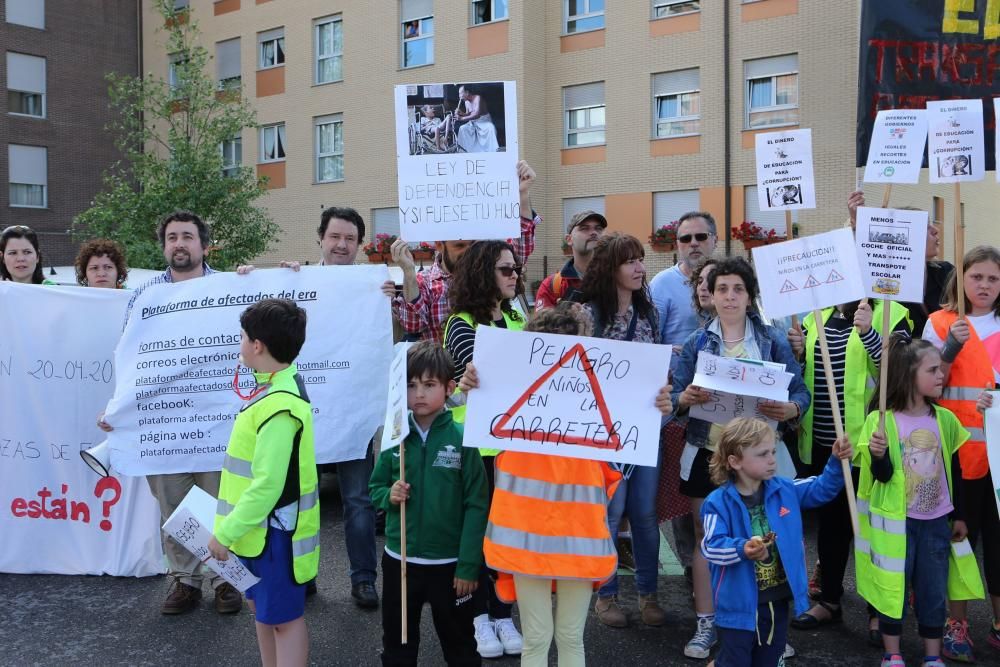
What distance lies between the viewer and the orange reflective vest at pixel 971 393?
4.41m

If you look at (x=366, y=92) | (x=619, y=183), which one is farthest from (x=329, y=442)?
(x=366, y=92)

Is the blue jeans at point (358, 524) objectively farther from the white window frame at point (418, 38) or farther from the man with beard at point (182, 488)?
the white window frame at point (418, 38)

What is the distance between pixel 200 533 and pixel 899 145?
12.6 ft

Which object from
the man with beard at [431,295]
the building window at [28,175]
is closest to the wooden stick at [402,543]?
the man with beard at [431,295]

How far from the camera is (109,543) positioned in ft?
18.2

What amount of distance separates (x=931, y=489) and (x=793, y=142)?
72.2 inches

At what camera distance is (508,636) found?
4.37 metres

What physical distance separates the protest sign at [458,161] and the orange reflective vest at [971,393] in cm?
237

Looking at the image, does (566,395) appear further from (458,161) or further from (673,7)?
(673,7)

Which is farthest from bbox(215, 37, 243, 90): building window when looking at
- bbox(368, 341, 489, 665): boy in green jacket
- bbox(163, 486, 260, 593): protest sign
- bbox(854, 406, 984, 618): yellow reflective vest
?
bbox(854, 406, 984, 618): yellow reflective vest

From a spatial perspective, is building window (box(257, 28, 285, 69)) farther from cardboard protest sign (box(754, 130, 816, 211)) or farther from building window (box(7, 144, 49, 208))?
cardboard protest sign (box(754, 130, 816, 211))

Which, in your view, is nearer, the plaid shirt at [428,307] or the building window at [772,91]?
the plaid shirt at [428,307]

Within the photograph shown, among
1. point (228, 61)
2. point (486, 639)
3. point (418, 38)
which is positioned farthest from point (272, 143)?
point (486, 639)

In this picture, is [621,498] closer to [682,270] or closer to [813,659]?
[813,659]
